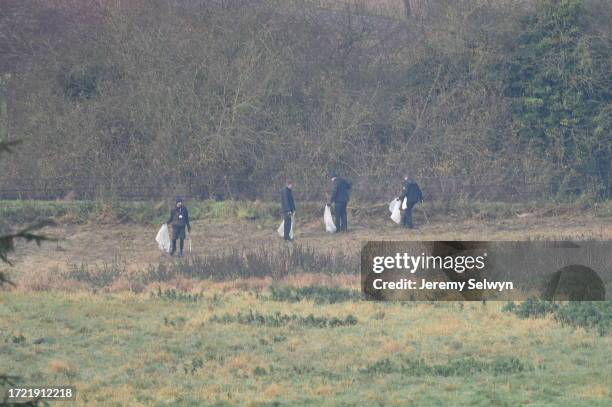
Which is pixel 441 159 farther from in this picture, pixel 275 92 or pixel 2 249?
pixel 2 249

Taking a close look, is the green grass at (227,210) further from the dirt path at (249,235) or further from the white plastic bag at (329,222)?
the white plastic bag at (329,222)

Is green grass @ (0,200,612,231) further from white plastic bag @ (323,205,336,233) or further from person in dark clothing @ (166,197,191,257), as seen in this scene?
person in dark clothing @ (166,197,191,257)

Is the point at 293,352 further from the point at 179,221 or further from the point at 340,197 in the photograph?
the point at 340,197

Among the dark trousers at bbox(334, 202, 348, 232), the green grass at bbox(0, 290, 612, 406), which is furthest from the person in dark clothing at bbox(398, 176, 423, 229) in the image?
the green grass at bbox(0, 290, 612, 406)

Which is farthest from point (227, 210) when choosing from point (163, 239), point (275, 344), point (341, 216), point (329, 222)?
point (275, 344)

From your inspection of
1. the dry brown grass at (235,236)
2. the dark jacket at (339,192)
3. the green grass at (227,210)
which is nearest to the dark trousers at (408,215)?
the dry brown grass at (235,236)

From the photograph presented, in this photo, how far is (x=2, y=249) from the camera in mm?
5879

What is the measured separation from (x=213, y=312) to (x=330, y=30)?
22.3m

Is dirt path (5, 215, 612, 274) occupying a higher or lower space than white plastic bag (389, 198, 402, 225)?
lower

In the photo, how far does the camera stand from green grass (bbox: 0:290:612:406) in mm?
12711

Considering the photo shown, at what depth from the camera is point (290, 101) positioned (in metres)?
35.9

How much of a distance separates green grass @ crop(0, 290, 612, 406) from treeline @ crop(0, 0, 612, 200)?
1497 centimetres

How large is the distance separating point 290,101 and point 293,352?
21.6 meters

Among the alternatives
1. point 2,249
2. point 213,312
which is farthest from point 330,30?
point 2,249
